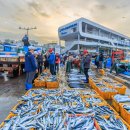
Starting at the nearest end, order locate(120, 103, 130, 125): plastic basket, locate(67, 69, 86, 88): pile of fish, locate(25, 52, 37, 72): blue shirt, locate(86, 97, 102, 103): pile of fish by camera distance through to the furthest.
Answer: locate(120, 103, 130, 125): plastic basket → locate(86, 97, 102, 103): pile of fish → locate(25, 52, 37, 72): blue shirt → locate(67, 69, 86, 88): pile of fish

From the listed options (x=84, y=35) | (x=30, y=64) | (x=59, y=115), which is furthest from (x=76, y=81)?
(x=84, y=35)

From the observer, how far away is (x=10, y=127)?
4.05 m

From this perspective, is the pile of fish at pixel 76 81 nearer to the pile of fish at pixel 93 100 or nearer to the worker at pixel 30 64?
the worker at pixel 30 64

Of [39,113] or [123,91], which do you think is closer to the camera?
[39,113]

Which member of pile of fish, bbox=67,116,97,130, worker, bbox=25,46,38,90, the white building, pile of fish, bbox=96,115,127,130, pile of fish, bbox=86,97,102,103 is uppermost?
the white building

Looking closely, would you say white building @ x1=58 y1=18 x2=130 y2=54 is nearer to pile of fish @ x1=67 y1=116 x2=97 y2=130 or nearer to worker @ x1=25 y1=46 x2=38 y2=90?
worker @ x1=25 y1=46 x2=38 y2=90

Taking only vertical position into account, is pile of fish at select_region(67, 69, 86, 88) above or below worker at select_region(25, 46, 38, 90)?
below

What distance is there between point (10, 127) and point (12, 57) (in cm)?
1027

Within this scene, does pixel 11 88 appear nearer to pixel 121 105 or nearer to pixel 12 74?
pixel 12 74

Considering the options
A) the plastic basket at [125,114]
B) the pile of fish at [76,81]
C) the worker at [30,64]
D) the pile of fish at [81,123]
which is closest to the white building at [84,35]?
the pile of fish at [76,81]

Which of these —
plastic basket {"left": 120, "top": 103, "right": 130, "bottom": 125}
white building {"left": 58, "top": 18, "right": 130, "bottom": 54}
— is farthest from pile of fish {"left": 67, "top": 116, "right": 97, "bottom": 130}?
white building {"left": 58, "top": 18, "right": 130, "bottom": 54}

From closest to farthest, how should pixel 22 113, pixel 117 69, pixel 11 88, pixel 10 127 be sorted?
1. pixel 10 127
2. pixel 22 113
3. pixel 11 88
4. pixel 117 69

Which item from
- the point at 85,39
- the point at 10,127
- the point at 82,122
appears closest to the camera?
the point at 10,127

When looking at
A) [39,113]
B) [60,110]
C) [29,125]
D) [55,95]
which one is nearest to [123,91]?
[55,95]
